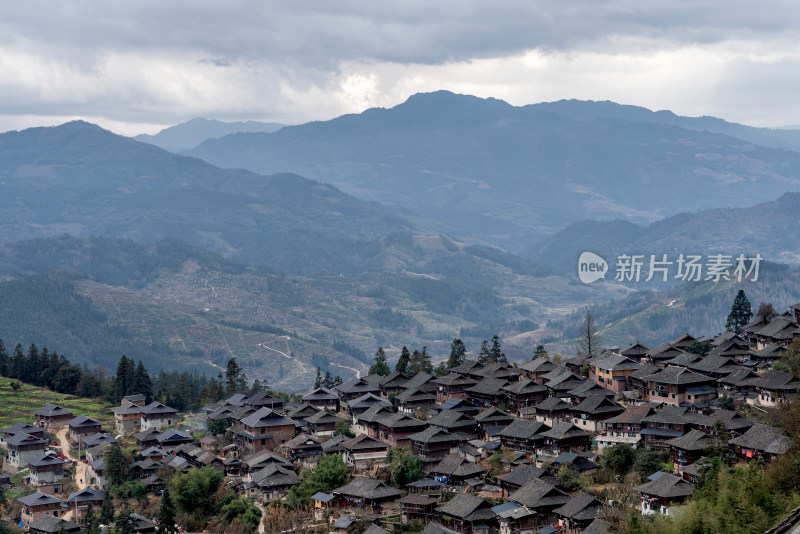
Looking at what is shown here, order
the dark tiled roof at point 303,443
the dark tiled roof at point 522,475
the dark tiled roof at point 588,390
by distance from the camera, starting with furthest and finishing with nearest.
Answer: the dark tiled roof at point 303,443, the dark tiled roof at point 588,390, the dark tiled roof at point 522,475

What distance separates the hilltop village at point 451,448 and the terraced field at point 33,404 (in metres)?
6.88

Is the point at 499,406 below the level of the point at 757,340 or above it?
below

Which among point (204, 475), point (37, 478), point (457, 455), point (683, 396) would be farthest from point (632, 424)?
point (37, 478)

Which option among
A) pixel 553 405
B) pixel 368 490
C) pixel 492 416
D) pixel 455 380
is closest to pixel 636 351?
pixel 455 380

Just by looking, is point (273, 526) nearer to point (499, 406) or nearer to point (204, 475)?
point (204, 475)

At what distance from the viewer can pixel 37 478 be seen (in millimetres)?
87625

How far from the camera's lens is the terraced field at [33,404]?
107 metres

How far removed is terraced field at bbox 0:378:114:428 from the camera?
107 m

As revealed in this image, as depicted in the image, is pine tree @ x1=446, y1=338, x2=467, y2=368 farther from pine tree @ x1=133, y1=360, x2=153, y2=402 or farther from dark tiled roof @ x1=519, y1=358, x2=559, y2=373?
pine tree @ x1=133, y1=360, x2=153, y2=402

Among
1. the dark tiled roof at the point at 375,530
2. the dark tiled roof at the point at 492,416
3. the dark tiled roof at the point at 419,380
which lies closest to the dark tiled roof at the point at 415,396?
the dark tiled roof at the point at 419,380

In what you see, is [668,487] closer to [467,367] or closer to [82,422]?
[467,367]

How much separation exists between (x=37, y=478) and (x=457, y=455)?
41.0 metres

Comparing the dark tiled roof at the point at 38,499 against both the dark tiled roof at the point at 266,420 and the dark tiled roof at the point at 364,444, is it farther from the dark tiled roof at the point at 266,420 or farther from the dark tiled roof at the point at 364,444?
the dark tiled roof at the point at 364,444

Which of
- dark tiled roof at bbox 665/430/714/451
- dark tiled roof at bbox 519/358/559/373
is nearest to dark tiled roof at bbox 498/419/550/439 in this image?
dark tiled roof at bbox 665/430/714/451
